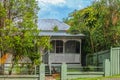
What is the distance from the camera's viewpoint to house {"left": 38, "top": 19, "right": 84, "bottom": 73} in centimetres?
3375

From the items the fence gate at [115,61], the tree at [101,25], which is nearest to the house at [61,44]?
the tree at [101,25]

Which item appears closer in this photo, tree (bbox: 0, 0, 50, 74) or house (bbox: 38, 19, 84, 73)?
tree (bbox: 0, 0, 50, 74)

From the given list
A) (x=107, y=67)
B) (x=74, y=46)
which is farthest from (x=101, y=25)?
(x=74, y=46)

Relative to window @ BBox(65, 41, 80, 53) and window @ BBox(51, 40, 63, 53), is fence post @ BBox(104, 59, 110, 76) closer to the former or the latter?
window @ BBox(51, 40, 63, 53)

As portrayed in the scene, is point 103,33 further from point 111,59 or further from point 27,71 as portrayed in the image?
point 27,71

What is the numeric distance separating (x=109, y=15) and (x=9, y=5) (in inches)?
347

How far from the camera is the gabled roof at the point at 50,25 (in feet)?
117

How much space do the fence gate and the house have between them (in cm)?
947

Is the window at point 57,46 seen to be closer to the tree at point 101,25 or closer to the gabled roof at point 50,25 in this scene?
the gabled roof at point 50,25

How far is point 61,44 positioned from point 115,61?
43.8 ft

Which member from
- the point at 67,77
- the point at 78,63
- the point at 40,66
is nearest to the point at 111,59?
the point at 67,77

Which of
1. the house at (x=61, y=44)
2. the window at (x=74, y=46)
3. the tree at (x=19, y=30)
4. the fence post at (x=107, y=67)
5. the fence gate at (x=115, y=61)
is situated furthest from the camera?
the window at (x=74, y=46)

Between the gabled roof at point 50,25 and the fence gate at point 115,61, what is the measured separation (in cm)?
1262

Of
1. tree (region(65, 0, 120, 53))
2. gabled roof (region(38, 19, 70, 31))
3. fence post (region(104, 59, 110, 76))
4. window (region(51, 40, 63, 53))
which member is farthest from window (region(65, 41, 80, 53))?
fence post (region(104, 59, 110, 76))
